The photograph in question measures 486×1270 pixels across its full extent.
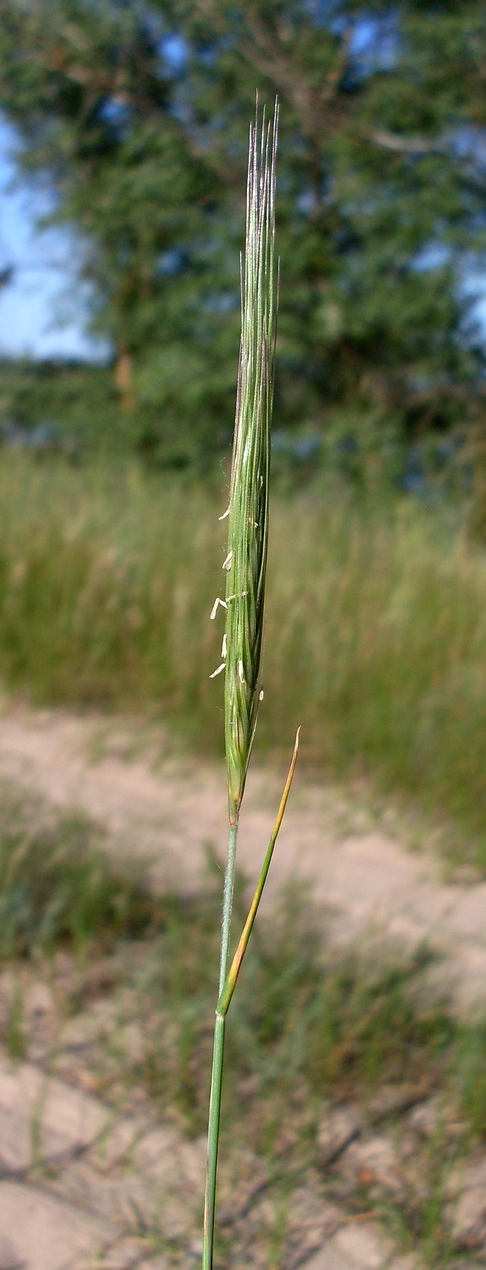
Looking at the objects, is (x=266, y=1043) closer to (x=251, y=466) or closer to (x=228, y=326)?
(x=251, y=466)

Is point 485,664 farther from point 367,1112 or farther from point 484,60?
point 484,60

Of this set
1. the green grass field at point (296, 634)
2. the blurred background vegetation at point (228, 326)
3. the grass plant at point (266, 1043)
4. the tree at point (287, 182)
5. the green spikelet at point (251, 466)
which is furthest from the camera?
the tree at point (287, 182)

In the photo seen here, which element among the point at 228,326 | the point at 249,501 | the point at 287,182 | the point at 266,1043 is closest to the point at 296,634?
the point at 266,1043

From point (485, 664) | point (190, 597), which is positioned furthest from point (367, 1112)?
point (190, 597)

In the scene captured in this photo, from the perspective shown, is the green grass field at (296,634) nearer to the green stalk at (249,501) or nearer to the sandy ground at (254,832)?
the sandy ground at (254,832)

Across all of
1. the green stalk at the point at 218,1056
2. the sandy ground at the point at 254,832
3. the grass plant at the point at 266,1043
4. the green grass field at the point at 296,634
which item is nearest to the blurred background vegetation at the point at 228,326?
the green grass field at the point at 296,634

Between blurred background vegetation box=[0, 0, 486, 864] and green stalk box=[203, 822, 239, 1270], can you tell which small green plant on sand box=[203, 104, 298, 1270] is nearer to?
green stalk box=[203, 822, 239, 1270]
